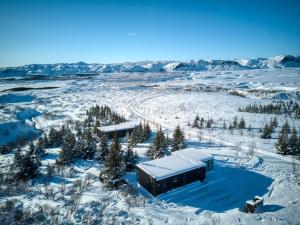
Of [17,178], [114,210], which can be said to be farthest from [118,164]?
[17,178]

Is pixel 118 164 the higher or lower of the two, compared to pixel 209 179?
higher

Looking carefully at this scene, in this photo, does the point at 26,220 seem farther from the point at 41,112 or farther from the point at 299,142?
the point at 41,112

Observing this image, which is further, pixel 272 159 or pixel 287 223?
pixel 272 159

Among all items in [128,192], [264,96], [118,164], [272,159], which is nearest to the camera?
[128,192]

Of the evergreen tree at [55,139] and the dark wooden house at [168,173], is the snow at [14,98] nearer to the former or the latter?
the evergreen tree at [55,139]

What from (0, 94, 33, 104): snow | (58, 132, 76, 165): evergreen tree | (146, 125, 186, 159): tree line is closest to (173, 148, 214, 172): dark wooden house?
(146, 125, 186, 159): tree line

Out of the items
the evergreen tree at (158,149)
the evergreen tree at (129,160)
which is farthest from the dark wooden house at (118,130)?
the evergreen tree at (129,160)

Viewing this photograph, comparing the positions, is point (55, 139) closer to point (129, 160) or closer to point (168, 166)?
point (129, 160)

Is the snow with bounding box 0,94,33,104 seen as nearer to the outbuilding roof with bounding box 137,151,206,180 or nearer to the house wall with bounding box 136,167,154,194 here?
the house wall with bounding box 136,167,154,194
